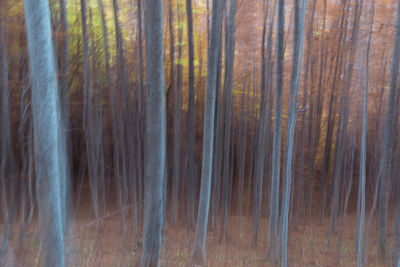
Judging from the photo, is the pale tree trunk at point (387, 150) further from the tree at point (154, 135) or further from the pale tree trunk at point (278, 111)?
the tree at point (154, 135)

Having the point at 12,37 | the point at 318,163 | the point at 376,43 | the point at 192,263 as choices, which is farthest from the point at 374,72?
the point at 12,37

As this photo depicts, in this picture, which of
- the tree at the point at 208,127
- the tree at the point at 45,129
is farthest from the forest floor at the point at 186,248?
the tree at the point at 45,129

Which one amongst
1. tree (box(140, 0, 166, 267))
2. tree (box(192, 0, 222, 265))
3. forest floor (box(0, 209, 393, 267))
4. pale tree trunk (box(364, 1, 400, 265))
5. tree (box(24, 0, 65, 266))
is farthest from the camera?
pale tree trunk (box(364, 1, 400, 265))

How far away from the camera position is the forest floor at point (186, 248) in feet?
23.5

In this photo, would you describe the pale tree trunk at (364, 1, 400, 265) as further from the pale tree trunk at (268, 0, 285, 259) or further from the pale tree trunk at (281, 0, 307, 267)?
the pale tree trunk at (281, 0, 307, 267)

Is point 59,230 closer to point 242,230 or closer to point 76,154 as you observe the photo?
point 242,230

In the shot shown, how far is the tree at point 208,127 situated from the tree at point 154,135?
99.6 inches

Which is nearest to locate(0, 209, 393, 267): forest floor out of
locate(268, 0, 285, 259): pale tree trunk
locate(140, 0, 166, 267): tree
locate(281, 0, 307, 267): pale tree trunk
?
locate(268, 0, 285, 259): pale tree trunk

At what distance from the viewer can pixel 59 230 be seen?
3725mm

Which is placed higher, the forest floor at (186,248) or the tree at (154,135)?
the tree at (154,135)

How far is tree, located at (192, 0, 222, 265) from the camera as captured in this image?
24.7 feet

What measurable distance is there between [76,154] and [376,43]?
41.7 ft

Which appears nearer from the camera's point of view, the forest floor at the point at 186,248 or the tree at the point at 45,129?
the tree at the point at 45,129

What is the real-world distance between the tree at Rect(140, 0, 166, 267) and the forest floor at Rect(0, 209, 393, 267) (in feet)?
5.34
